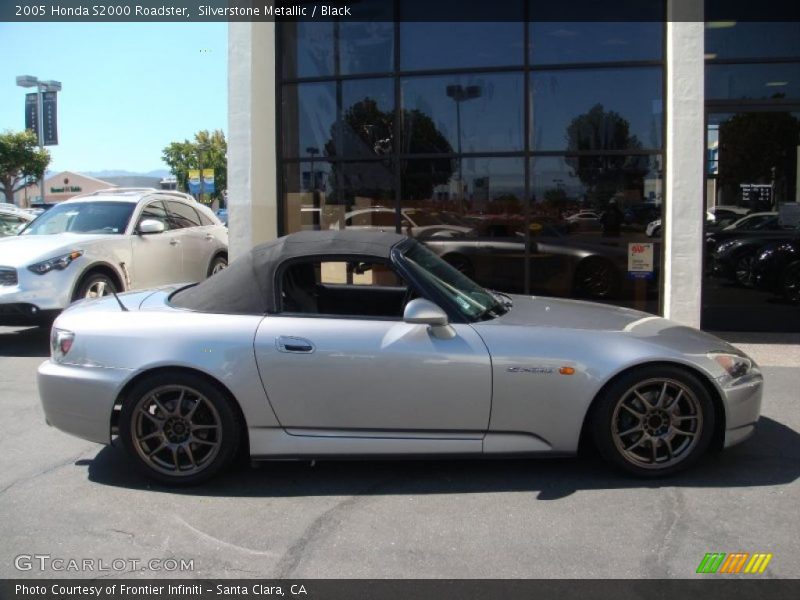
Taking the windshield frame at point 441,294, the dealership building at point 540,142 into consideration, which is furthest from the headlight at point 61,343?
the dealership building at point 540,142

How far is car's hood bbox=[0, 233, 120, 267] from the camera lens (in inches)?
314

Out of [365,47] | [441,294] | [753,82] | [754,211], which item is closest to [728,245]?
[754,211]

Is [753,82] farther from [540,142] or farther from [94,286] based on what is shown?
[94,286]

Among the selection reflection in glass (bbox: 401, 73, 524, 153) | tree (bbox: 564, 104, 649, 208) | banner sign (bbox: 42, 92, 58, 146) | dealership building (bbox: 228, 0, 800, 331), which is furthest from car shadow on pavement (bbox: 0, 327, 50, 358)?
banner sign (bbox: 42, 92, 58, 146)

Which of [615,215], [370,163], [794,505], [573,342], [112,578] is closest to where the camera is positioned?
[112,578]

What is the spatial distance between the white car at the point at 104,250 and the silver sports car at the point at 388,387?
4049mm

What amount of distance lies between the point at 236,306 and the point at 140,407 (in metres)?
0.79

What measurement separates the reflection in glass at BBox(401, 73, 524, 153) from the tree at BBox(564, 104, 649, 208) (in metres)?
0.73

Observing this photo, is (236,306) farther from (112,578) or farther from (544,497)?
(544,497)

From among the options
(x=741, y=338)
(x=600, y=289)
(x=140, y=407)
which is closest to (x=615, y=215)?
(x=600, y=289)

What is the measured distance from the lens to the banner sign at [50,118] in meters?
57.2

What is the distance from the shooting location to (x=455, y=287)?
4.61m

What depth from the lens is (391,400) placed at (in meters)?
4.08

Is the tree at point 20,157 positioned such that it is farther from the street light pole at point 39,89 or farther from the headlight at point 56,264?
the headlight at point 56,264
